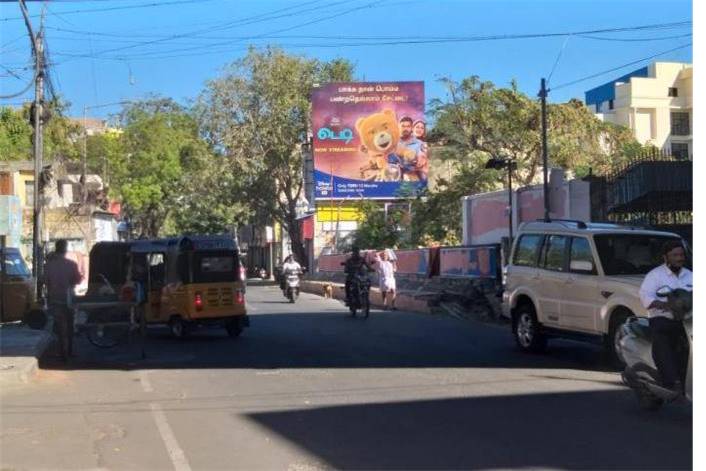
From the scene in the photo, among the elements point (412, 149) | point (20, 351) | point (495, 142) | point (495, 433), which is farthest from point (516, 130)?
point (495, 433)

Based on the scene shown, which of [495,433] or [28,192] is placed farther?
[28,192]

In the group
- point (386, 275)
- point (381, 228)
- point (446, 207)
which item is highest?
point (446, 207)

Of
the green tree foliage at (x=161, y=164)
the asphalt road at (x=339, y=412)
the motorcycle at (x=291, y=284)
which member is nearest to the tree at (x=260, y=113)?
the green tree foliage at (x=161, y=164)

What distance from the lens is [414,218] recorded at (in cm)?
4191

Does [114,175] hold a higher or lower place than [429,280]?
higher

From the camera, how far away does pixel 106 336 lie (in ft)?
51.1

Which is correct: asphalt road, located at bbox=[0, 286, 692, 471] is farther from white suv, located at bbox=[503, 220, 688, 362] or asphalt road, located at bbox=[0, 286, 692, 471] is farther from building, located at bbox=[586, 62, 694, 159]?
building, located at bbox=[586, 62, 694, 159]

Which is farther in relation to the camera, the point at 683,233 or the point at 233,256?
the point at 683,233

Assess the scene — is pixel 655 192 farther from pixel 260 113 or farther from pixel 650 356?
pixel 260 113

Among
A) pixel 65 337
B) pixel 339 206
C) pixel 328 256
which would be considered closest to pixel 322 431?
pixel 65 337

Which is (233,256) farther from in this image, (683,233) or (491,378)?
(683,233)

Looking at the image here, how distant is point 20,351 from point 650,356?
10247 mm

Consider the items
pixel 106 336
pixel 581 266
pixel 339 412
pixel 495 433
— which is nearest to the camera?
pixel 495 433

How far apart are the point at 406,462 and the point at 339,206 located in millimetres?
43288
